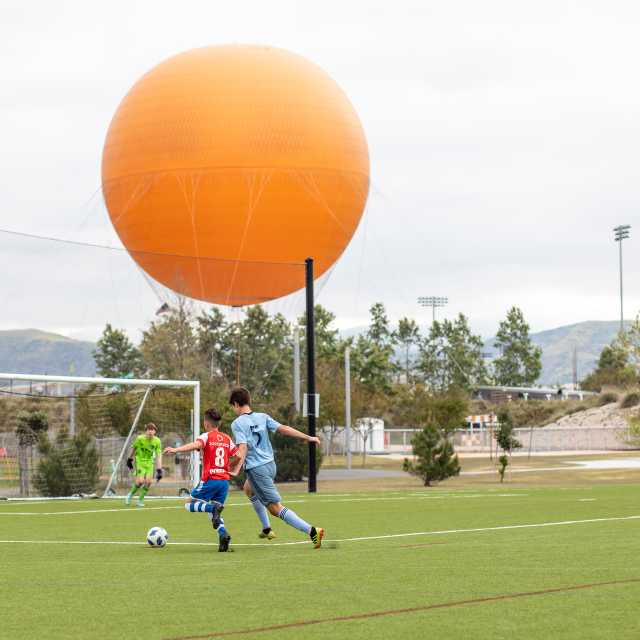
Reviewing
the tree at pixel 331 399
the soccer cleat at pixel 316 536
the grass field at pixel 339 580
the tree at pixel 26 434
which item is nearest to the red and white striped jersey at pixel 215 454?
the grass field at pixel 339 580

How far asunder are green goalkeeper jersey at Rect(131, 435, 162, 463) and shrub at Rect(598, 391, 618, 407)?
80.7m

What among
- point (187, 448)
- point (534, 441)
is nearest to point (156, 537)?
point (187, 448)

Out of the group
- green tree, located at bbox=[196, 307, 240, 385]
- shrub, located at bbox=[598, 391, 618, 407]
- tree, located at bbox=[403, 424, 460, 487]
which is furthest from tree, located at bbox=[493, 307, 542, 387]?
tree, located at bbox=[403, 424, 460, 487]

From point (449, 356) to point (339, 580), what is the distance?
419 feet

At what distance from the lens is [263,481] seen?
15750 millimetres

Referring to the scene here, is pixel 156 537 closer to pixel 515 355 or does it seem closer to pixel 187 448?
pixel 187 448

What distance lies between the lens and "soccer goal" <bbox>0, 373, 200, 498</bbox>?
35969mm

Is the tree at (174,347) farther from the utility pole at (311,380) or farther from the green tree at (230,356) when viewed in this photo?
the utility pole at (311,380)

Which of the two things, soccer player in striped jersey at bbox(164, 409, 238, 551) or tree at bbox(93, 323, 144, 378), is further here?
tree at bbox(93, 323, 144, 378)

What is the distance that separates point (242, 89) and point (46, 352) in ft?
46.0

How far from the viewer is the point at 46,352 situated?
37781mm

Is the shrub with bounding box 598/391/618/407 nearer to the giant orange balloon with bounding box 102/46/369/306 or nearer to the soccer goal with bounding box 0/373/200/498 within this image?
the giant orange balloon with bounding box 102/46/369/306

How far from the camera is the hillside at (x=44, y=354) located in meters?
35.2

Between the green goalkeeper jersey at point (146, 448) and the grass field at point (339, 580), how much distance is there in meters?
8.71
